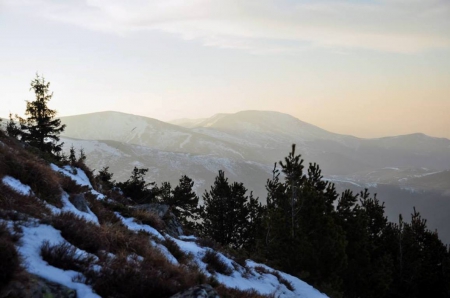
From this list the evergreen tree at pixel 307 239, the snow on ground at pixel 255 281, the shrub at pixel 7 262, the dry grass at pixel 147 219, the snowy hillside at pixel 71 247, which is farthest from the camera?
the evergreen tree at pixel 307 239

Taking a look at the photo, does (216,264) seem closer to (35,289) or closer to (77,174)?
(35,289)

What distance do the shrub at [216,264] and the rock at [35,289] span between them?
5699mm

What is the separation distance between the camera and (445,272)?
3500cm

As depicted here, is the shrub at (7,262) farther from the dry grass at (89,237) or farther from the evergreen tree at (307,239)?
the evergreen tree at (307,239)

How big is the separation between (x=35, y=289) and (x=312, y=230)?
1798cm

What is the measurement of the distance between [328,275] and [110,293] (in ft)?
55.2

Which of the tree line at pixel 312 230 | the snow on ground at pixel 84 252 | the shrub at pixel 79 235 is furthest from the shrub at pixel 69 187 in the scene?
the tree line at pixel 312 230

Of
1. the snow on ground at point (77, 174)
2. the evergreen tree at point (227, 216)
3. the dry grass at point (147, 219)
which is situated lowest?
the evergreen tree at point (227, 216)

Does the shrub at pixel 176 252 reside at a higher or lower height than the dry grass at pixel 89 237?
lower

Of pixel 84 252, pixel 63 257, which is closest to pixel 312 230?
pixel 84 252

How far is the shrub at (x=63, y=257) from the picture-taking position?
4.64 m

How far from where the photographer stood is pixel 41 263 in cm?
448

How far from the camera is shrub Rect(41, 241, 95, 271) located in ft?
15.2

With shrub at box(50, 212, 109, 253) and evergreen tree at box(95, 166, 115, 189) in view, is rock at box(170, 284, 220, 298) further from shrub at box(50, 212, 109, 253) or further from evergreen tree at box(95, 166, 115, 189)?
evergreen tree at box(95, 166, 115, 189)
